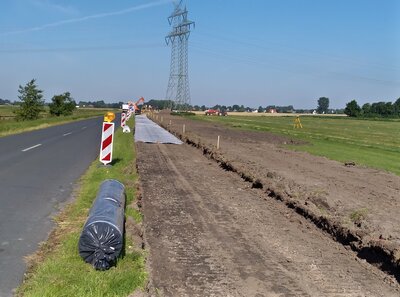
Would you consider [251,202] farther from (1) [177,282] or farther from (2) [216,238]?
(1) [177,282]

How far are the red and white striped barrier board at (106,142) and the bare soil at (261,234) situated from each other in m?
1.24

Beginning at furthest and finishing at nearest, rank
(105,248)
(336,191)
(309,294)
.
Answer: (336,191) → (105,248) → (309,294)

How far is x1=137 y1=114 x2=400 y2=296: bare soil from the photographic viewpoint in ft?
17.5

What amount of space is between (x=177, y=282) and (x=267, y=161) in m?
14.2

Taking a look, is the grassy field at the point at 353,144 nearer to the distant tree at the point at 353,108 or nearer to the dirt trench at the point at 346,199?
the dirt trench at the point at 346,199

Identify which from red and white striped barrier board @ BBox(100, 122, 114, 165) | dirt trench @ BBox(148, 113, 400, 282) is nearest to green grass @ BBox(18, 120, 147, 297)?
dirt trench @ BBox(148, 113, 400, 282)

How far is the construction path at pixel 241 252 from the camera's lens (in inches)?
206

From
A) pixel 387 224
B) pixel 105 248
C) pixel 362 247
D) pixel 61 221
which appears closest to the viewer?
pixel 105 248

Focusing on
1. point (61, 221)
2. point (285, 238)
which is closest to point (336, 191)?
point (285, 238)

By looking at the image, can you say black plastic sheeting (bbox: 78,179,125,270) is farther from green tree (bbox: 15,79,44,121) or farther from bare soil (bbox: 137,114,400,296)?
green tree (bbox: 15,79,44,121)

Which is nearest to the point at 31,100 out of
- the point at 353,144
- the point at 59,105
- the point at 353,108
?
the point at 59,105

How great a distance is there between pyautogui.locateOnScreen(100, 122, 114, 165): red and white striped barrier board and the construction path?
356cm

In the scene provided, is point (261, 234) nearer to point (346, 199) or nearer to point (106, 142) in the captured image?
point (346, 199)

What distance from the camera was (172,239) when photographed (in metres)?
6.97
